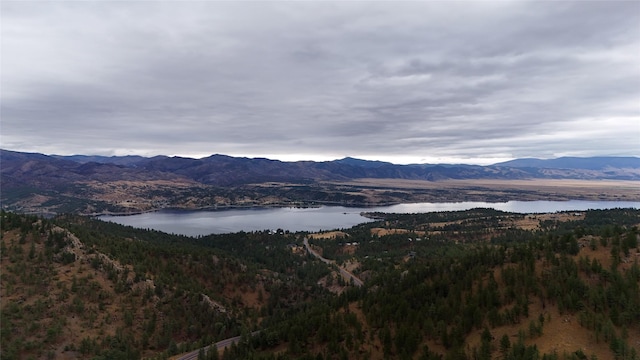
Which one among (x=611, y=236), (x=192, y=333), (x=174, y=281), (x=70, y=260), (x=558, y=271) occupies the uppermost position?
(x=611, y=236)

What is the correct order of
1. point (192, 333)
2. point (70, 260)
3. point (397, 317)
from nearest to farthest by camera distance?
point (397, 317), point (192, 333), point (70, 260)

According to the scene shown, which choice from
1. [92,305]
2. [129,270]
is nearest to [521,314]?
[92,305]

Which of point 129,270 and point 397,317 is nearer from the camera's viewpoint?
point 397,317

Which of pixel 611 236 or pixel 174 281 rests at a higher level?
pixel 611 236

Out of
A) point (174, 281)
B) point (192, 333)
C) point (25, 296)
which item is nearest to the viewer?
point (25, 296)

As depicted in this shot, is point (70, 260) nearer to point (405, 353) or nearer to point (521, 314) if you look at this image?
point (405, 353)

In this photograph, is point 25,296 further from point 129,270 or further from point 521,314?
point 521,314

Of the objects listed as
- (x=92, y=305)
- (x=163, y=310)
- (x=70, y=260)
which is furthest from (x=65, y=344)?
(x=70, y=260)
